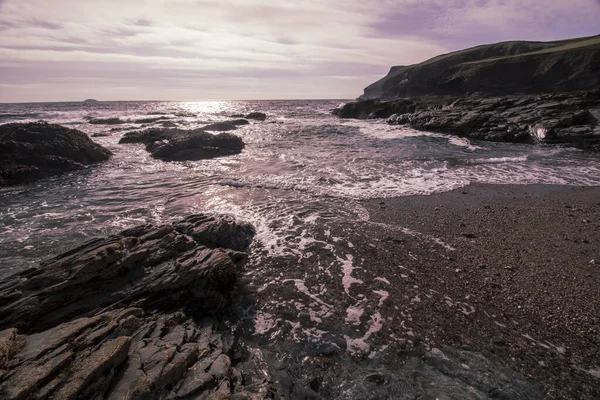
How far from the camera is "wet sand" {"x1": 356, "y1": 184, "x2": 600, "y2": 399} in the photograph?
4902mm

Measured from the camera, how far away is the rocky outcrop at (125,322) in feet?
12.0

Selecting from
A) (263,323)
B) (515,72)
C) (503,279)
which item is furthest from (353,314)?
(515,72)

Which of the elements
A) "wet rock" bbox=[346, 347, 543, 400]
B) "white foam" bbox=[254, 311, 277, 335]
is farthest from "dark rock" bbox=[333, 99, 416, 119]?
"wet rock" bbox=[346, 347, 543, 400]

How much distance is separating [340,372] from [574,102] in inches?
1622

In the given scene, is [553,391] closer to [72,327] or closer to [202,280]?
[202,280]

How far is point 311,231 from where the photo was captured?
31.6ft

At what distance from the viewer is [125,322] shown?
15.8 feet

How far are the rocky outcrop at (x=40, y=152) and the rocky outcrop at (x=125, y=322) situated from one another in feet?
42.7

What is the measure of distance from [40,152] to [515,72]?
90182 mm

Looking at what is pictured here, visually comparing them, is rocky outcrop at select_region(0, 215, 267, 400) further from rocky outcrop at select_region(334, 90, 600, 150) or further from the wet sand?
rocky outcrop at select_region(334, 90, 600, 150)

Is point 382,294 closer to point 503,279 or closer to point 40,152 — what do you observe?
point 503,279

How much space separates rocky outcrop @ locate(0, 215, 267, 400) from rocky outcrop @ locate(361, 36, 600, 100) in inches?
3010

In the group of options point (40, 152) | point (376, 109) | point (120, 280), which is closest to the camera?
point (120, 280)

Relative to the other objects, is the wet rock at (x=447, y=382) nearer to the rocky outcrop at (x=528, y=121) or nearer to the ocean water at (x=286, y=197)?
the ocean water at (x=286, y=197)
